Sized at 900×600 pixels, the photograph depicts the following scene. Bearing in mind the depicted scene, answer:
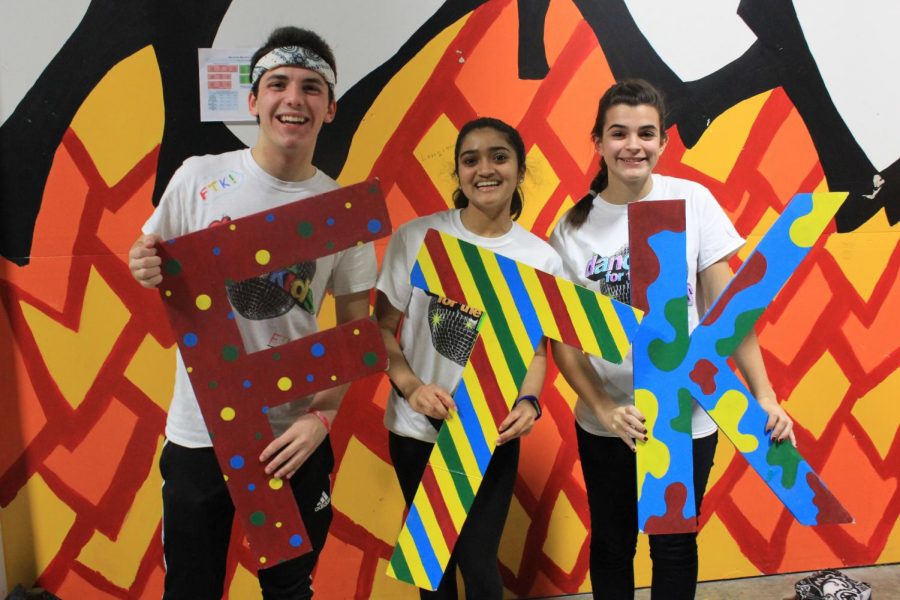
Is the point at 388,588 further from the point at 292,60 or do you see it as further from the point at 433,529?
the point at 292,60

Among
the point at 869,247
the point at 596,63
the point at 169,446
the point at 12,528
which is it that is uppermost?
the point at 596,63

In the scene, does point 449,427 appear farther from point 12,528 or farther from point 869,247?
point 869,247

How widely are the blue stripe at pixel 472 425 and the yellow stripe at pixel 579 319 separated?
218 millimetres

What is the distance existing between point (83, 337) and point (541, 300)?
135 cm

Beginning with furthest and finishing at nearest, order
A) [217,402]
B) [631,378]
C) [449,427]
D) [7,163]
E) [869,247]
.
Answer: [869,247] → [7,163] → [631,378] → [449,427] → [217,402]

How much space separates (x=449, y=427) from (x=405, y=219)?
2.73 feet

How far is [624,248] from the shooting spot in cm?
139

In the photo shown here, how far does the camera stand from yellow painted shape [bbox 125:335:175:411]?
191 cm

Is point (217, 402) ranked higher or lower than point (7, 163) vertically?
lower

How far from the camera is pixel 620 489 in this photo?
4.85 ft

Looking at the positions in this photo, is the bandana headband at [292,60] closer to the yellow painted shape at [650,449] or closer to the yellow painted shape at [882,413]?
Answer: the yellow painted shape at [650,449]

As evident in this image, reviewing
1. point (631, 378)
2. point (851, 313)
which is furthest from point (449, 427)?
point (851, 313)

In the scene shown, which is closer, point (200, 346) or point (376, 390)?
point (200, 346)

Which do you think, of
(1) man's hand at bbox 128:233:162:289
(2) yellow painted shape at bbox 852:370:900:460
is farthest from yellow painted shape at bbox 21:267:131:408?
(2) yellow painted shape at bbox 852:370:900:460
